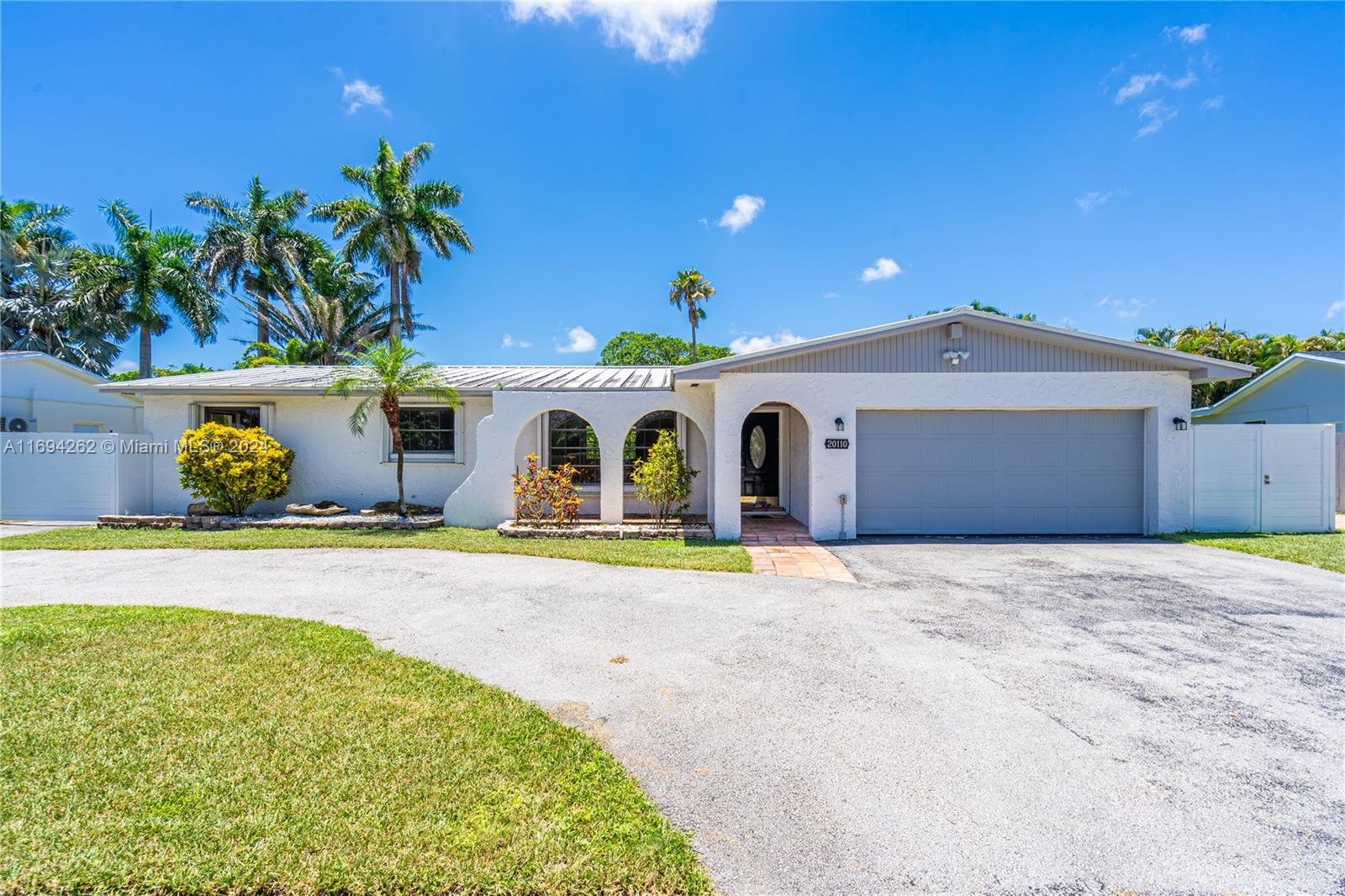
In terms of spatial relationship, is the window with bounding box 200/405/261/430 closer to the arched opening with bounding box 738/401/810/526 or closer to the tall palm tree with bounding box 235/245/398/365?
the arched opening with bounding box 738/401/810/526

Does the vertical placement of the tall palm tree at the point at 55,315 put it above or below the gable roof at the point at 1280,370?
above

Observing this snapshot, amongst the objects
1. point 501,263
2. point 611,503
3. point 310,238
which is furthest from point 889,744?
point 310,238

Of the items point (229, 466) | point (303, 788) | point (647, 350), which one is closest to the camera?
point (303, 788)

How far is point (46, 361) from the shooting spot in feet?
50.8

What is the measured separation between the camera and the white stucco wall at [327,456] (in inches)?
476

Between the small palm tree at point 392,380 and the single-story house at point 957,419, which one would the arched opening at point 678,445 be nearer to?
the single-story house at point 957,419

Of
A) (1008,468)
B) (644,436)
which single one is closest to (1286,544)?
(1008,468)

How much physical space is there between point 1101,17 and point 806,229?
796 cm

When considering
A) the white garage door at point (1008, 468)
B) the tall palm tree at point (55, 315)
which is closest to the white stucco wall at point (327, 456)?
the white garage door at point (1008, 468)

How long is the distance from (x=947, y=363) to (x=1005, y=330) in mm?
1120

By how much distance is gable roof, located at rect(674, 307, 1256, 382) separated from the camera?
9281mm

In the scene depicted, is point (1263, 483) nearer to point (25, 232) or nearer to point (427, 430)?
point (427, 430)

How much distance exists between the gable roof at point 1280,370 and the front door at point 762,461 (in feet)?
33.9

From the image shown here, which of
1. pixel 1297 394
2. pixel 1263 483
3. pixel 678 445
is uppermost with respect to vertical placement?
pixel 1297 394
